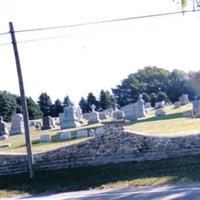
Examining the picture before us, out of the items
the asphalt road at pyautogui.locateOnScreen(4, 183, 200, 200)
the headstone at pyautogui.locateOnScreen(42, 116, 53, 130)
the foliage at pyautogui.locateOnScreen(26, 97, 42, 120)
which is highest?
the foliage at pyautogui.locateOnScreen(26, 97, 42, 120)

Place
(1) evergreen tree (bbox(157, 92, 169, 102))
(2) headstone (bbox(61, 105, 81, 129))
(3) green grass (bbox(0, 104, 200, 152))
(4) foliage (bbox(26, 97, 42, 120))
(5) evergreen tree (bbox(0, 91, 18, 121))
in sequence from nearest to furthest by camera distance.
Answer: (3) green grass (bbox(0, 104, 200, 152)) → (2) headstone (bbox(61, 105, 81, 129)) → (4) foliage (bbox(26, 97, 42, 120)) → (5) evergreen tree (bbox(0, 91, 18, 121)) → (1) evergreen tree (bbox(157, 92, 169, 102))

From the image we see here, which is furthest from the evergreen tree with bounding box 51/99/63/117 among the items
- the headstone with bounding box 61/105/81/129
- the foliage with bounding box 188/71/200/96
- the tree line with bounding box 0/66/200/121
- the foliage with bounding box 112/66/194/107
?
the headstone with bounding box 61/105/81/129

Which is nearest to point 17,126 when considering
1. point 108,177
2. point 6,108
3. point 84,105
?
point 108,177

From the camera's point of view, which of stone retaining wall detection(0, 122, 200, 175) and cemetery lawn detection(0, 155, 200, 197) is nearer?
cemetery lawn detection(0, 155, 200, 197)

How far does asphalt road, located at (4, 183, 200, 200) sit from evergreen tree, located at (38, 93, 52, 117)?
60.8 meters

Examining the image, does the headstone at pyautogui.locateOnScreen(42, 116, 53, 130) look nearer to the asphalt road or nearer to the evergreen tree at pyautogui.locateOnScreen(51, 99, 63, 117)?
the asphalt road

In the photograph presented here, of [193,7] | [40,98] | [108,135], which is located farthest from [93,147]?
Answer: [40,98]

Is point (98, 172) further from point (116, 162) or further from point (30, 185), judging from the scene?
point (30, 185)

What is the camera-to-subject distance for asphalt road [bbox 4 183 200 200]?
1144 centimetres

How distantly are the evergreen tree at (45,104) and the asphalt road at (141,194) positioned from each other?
6085 cm

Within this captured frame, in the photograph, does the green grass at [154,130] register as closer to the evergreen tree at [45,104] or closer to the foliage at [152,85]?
the evergreen tree at [45,104]

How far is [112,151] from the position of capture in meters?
17.0

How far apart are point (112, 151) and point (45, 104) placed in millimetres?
59940

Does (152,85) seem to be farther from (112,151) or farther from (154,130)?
(112,151)
